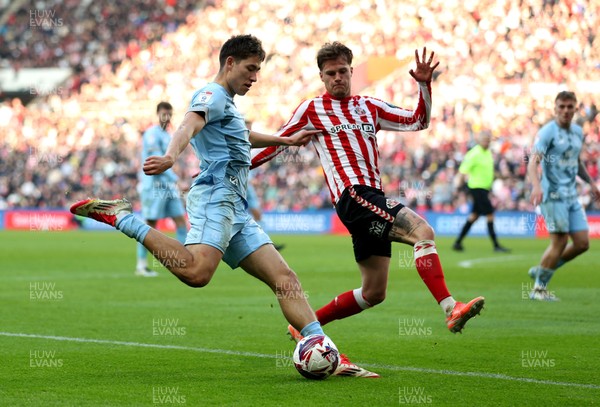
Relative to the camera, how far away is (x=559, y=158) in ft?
39.4

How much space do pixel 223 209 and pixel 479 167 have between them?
48.4 feet

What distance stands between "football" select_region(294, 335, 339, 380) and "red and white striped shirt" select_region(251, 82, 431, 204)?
4.76ft

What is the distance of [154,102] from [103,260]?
65.7 ft

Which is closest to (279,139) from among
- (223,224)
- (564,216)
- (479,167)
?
(223,224)

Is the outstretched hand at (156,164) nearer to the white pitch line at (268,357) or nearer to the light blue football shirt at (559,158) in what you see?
the white pitch line at (268,357)

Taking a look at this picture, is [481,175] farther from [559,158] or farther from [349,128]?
[349,128]

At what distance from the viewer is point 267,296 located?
1284 centimetres

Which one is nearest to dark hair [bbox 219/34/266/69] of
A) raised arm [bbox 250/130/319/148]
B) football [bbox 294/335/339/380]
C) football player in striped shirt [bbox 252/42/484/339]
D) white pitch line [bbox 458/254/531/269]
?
raised arm [bbox 250/130/319/148]

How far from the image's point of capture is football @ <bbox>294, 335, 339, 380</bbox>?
21.9ft

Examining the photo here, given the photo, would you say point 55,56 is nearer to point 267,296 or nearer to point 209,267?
point 267,296

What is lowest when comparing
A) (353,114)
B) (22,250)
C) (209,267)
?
(22,250)

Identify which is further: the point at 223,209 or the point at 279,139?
the point at 279,139

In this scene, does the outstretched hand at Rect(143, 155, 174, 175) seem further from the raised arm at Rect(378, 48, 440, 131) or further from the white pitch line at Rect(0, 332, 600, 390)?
the raised arm at Rect(378, 48, 440, 131)

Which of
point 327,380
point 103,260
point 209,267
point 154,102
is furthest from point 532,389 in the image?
point 154,102
